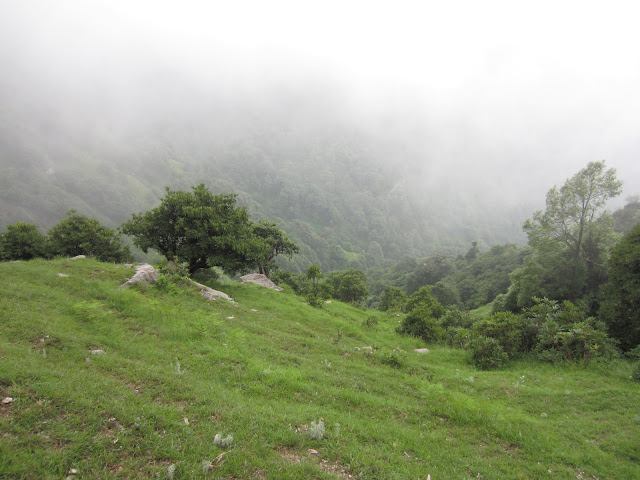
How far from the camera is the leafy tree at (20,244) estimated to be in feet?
93.2

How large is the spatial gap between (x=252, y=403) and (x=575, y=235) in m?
39.4

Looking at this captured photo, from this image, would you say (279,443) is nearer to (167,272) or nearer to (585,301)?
(167,272)

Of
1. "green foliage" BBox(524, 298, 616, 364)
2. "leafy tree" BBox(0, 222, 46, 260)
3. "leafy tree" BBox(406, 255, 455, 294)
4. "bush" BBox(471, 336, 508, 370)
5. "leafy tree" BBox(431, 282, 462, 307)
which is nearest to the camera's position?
"green foliage" BBox(524, 298, 616, 364)

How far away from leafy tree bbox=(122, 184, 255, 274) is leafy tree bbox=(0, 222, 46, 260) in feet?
42.7

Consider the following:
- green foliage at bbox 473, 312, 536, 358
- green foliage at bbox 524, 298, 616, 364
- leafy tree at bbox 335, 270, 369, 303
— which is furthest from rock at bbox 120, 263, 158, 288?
leafy tree at bbox 335, 270, 369, 303

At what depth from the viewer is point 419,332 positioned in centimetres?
2053

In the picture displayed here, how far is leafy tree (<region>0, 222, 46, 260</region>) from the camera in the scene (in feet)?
93.2

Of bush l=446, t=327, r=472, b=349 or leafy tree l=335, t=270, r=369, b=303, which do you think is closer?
bush l=446, t=327, r=472, b=349

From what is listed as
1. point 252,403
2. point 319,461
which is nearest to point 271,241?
point 252,403

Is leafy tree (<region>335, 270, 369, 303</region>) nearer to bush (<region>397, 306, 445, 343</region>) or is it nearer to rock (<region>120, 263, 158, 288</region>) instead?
bush (<region>397, 306, 445, 343</region>)

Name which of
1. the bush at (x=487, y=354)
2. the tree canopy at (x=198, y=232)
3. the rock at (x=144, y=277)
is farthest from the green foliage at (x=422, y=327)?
the rock at (x=144, y=277)

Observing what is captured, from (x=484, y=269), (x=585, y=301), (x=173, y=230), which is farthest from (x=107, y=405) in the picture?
(x=484, y=269)

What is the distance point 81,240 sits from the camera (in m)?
29.6

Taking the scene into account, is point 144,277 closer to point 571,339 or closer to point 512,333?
point 512,333
